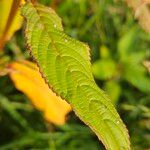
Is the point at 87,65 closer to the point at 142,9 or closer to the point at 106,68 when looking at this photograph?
the point at 142,9

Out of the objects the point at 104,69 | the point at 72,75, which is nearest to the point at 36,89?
the point at 104,69

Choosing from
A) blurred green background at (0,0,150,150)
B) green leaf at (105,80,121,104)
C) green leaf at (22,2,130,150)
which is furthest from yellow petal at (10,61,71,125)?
green leaf at (22,2,130,150)

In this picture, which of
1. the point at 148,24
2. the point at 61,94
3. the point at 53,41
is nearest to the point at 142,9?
the point at 148,24

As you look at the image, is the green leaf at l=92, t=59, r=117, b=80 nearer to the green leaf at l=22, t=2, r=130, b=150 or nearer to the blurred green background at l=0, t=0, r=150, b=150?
the blurred green background at l=0, t=0, r=150, b=150

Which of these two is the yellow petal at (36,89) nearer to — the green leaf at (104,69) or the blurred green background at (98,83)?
the blurred green background at (98,83)

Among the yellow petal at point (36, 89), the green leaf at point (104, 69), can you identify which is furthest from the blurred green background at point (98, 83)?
the yellow petal at point (36, 89)

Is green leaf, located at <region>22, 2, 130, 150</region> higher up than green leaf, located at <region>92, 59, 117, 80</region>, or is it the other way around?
green leaf, located at <region>22, 2, 130, 150</region>

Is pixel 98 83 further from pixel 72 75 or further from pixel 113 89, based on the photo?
pixel 72 75
